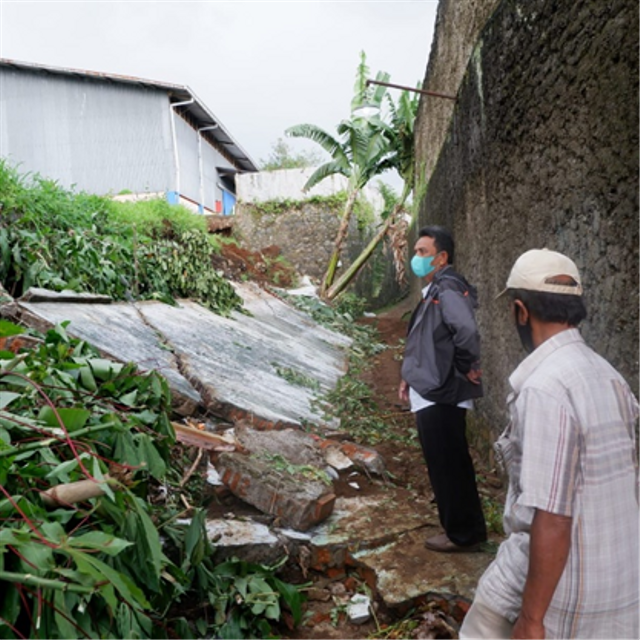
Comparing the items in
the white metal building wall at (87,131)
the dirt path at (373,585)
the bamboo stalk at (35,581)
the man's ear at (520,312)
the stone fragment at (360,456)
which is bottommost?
the dirt path at (373,585)

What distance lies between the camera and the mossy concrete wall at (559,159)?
6.20ft

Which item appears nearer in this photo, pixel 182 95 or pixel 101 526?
pixel 101 526

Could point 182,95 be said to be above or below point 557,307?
above

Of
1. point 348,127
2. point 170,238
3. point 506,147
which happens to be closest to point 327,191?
point 348,127

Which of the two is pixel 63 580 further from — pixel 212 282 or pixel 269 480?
pixel 212 282

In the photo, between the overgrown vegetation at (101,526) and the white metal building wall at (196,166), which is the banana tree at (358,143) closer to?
the white metal building wall at (196,166)

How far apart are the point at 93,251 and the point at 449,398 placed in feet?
13.1

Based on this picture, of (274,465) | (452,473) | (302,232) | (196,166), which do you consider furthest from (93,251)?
(196,166)

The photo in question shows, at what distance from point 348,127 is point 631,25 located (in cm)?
1025

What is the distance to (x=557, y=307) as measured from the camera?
140 cm

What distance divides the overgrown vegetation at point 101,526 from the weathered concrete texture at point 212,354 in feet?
2.99

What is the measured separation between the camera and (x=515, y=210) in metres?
3.22

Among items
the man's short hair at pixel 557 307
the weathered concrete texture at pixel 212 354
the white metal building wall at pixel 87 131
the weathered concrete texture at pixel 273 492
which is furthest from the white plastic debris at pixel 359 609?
the white metal building wall at pixel 87 131

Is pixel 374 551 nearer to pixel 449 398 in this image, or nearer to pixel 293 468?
pixel 293 468
